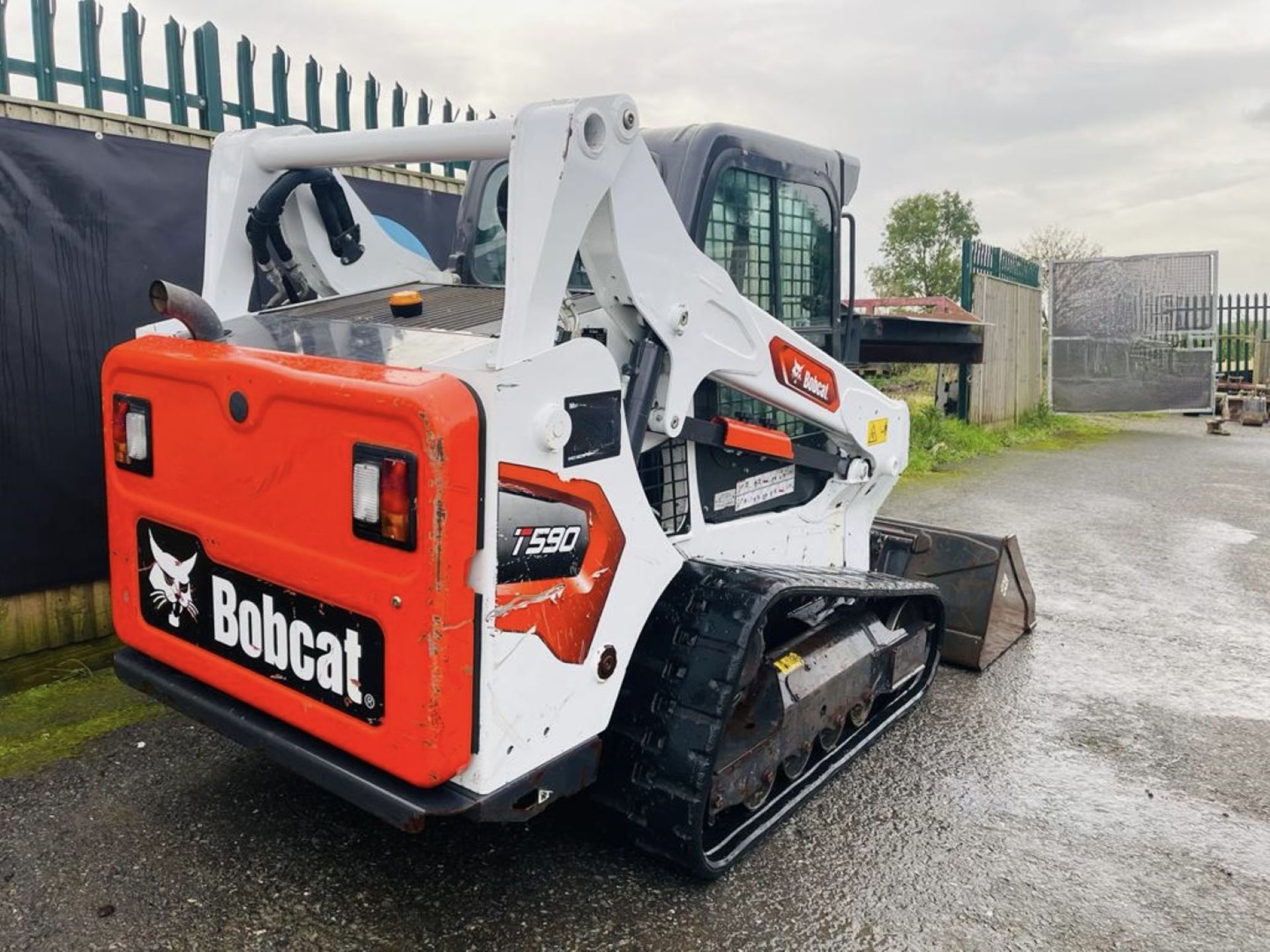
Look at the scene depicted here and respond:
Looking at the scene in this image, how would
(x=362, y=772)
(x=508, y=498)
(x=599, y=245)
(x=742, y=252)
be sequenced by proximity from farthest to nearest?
(x=742, y=252), (x=599, y=245), (x=362, y=772), (x=508, y=498)

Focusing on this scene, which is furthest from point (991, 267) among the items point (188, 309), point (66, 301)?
point (188, 309)

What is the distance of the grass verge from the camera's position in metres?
10.9

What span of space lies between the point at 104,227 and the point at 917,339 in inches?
139

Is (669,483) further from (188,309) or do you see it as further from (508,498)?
(188,309)

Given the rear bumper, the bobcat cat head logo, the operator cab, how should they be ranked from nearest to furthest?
the rear bumper, the bobcat cat head logo, the operator cab

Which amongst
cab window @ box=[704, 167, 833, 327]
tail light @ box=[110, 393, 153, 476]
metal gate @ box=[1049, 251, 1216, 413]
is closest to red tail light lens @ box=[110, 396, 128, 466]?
tail light @ box=[110, 393, 153, 476]

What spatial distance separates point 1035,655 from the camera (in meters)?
4.75

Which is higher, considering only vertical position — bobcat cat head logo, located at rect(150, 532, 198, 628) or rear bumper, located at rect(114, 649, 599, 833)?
bobcat cat head logo, located at rect(150, 532, 198, 628)

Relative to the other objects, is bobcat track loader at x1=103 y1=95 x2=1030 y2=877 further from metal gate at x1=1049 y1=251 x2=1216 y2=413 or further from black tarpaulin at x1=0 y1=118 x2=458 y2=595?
metal gate at x1=1049 y1=251 x2=1216 y2=413

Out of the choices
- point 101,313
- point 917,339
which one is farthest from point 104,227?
point 917,339

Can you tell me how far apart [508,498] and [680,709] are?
2.71 feet

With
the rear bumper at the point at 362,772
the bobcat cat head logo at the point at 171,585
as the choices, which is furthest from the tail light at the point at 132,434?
the rear bumper at the point at 362,772

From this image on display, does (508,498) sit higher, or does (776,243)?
(776,243)

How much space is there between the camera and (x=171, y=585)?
2.76m
